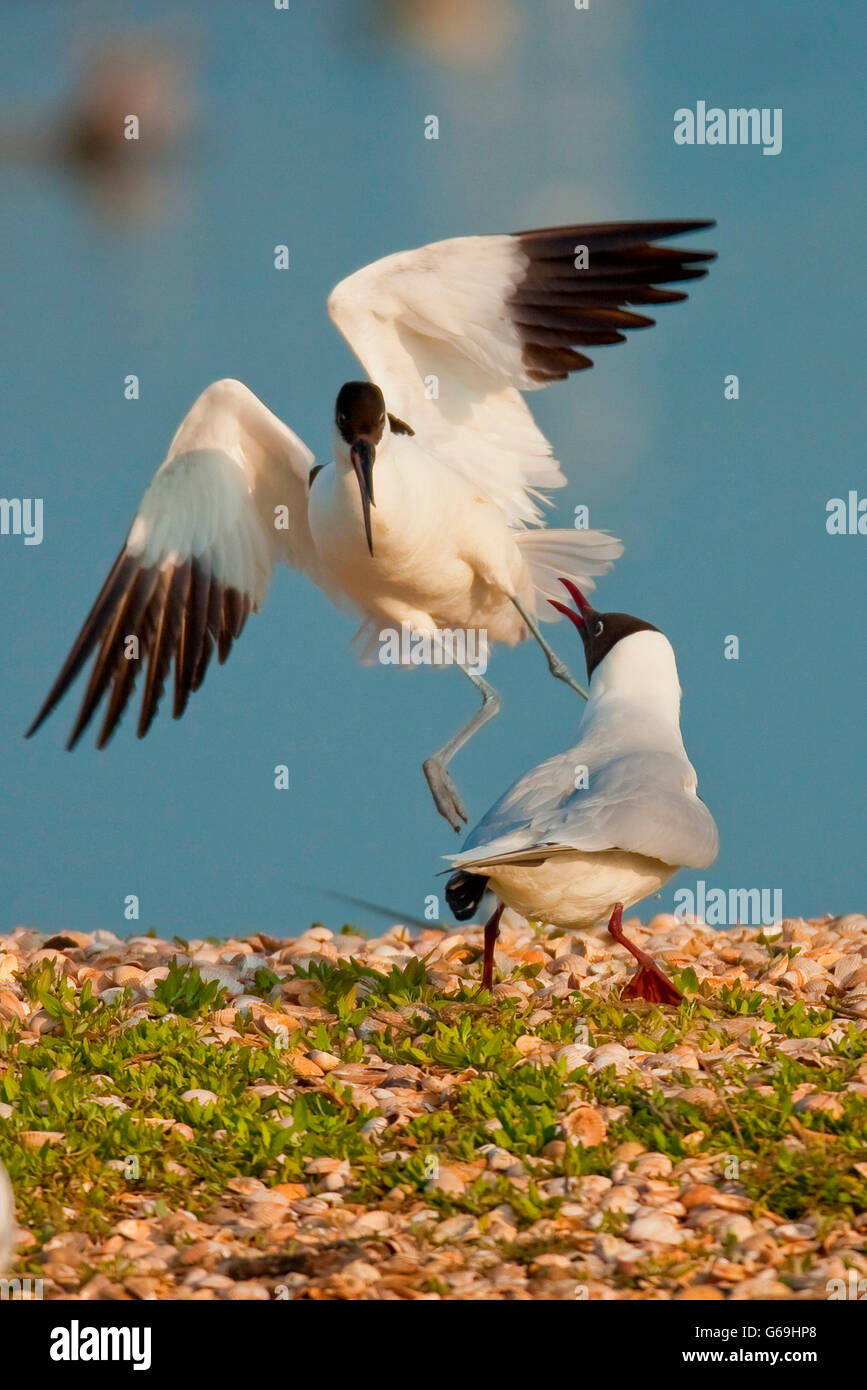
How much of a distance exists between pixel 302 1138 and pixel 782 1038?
1434mm

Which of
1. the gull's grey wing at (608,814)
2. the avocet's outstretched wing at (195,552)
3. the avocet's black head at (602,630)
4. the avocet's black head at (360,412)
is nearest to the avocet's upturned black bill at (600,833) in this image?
the gull's grey wing at (608,814)

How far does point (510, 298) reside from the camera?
641 cm

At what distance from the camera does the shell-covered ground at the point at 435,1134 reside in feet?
10.5

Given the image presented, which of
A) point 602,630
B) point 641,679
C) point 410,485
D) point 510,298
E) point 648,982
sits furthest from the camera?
point 410,485

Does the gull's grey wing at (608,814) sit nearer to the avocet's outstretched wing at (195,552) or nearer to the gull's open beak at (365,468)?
the gull's open beak at (365,468)

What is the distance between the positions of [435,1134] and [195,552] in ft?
12.5

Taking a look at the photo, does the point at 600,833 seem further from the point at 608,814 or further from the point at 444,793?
the point at 444,793

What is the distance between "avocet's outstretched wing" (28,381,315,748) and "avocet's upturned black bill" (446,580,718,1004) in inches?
94.1

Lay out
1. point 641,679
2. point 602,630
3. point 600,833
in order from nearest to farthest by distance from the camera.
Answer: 1. point 600,833
2. point 641,679
3. point 602,630

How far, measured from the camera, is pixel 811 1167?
3.49 m

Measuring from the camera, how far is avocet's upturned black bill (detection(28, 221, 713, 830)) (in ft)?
20.8

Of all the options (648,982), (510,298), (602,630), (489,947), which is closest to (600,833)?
(648,982)

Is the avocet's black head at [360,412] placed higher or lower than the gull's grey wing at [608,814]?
higher
